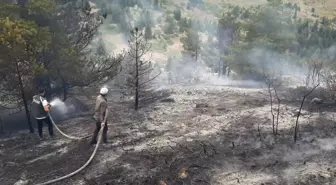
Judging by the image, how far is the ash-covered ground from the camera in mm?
9484

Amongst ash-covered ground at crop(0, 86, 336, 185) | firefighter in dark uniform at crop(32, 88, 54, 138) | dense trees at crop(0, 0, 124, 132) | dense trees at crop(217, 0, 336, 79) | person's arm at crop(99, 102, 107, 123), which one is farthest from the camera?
dense trees at crop(217, 0, 336, 79)

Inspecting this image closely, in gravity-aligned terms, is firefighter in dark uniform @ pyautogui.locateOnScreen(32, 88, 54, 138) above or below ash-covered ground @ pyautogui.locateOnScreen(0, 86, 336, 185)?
above

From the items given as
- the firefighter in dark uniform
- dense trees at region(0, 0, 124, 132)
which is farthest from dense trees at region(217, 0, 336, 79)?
the firefighter in dark uniform

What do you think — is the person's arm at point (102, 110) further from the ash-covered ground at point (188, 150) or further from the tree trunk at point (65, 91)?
the tree trunk at point (65, 91)

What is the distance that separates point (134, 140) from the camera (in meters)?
12.2

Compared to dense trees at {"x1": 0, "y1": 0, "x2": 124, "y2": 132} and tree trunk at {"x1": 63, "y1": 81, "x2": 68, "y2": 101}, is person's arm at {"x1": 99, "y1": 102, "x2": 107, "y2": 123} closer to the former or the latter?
dense trees at {"x1": 0, "y1": 0, "x2": 124, "y2": 132}

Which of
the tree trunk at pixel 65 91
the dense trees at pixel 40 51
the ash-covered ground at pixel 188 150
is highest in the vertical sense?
the dense trees at pixel 40 51

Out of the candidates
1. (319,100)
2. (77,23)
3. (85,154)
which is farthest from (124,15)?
(85,154)

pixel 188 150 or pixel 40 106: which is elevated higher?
pixel 40 106

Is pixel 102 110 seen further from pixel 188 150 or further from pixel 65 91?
pixel 65 91

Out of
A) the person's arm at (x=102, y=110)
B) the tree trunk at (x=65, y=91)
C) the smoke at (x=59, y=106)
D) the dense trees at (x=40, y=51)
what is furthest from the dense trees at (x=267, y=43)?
the person's arm at (x=102, y=110)

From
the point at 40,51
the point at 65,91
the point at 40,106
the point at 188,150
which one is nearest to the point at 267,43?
the point at 65,91

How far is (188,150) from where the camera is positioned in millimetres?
11086

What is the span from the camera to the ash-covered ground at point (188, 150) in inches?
373
